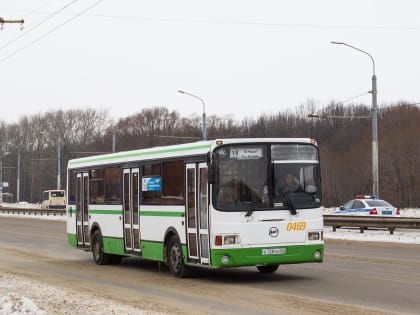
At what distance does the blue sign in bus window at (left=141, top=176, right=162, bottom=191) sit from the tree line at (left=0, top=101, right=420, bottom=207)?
5997 cm

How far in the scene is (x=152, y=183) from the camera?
1753cm

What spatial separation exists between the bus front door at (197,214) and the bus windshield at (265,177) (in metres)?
0.46

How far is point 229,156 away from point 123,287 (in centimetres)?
303

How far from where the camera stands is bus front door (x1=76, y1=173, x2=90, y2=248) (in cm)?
2139

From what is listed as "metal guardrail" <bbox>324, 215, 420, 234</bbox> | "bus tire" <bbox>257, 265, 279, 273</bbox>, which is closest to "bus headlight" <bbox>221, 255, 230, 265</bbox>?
"bus tire" <bbox>257, 265, 279, 273</bbox>

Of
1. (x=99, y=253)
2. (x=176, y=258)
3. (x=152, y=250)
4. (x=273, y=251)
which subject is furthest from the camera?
(x=99, y=253)

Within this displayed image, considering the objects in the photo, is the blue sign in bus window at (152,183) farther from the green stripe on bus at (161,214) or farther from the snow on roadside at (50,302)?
the snow on roadside at (50,302)

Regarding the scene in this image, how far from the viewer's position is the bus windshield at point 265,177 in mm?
14977

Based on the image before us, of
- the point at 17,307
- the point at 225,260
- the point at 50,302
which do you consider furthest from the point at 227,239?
the point at 17,307

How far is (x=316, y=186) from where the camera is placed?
15562 millimetres

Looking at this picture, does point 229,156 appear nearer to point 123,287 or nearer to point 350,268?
point 123,287

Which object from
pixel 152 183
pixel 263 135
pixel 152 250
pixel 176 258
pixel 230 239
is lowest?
pixel 176 258

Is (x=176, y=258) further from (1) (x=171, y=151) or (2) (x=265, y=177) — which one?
(2) (x=265, y=177)

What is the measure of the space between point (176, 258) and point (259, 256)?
6.95ft
